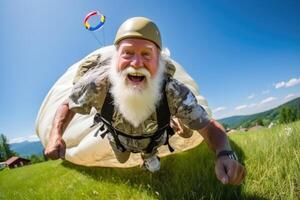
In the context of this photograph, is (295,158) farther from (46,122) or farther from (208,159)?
(46,122)

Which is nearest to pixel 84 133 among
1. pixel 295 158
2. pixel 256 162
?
pixel 256 162

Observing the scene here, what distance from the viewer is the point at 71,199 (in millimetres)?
3580

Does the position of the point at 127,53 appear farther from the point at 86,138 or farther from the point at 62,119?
the point at 86,138

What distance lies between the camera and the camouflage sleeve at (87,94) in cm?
297

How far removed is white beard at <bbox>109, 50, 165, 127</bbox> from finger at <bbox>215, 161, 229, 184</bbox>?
35.5 inches

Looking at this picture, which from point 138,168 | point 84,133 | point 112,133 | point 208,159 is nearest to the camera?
point 112,133

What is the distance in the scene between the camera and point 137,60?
2816mm

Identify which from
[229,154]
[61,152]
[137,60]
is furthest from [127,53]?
[229,154]

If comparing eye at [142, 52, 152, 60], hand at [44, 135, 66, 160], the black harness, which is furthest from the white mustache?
hand at [44, 135, 66, 160]

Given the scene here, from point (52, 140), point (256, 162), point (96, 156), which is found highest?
point (52, 140)

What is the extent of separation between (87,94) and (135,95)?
461mm

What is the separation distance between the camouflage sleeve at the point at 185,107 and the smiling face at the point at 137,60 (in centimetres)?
24

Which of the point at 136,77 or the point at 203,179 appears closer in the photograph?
the point at 136,77

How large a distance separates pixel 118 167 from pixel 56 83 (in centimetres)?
325
